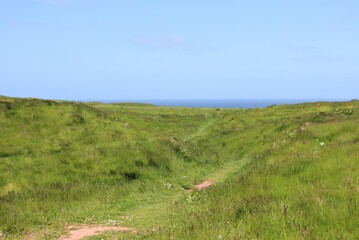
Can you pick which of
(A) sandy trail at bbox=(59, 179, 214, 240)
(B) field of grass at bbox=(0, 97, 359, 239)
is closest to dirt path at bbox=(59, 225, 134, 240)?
(A) sandy trail at bbox=(59, 179, 214, 240)

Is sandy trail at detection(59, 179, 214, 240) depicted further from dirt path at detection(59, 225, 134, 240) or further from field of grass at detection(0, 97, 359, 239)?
field of grass at detection(0, 97, 359, 239)

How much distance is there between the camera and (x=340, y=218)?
8461mm

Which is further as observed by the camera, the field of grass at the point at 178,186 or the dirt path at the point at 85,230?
the dirt path at the point at 85,230

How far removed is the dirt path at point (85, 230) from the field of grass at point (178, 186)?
0.46 m

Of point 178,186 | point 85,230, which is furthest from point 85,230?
point 178,186

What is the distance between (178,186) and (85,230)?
26.1ft

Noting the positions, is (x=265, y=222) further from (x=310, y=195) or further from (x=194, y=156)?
(x=194, y=156)

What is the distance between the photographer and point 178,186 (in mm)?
19828

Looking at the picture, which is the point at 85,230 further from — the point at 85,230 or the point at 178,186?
the point at 178,186

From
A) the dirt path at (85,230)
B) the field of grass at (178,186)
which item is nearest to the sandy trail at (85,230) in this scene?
the dirt path at (85,230)

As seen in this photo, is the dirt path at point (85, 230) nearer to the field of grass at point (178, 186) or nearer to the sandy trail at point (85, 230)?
the sandy trail at point (85, 230)

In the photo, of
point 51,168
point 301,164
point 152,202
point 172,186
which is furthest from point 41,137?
point 301,164

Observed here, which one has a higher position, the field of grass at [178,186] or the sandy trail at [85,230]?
the field of grass at [178,186]

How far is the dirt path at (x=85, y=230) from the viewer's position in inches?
467
